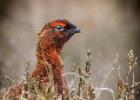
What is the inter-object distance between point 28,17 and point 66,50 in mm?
3830

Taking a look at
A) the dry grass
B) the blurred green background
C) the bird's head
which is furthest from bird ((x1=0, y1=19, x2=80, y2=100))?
the blurred green background

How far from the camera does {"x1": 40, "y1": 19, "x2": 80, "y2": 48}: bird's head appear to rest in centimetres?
930

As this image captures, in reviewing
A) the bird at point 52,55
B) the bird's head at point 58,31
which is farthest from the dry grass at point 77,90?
the bird's head at point 58,31

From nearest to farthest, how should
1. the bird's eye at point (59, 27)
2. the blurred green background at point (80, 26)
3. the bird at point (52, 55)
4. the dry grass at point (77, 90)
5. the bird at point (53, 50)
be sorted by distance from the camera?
1. the dry grass at point (77, 90)
2. the bird at point (52, 55)
3. the bird at point (53, 50)
4. the bird's eye at point (59, 27)
5. the blurred green background at point (80, 26)

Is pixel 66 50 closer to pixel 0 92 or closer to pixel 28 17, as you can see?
pixel 28 17

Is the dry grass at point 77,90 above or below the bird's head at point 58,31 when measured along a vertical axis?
below

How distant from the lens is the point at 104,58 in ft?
45.4

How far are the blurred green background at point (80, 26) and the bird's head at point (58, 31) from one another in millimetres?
2110

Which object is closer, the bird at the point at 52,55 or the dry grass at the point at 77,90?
the dry grass at the point at 77,90

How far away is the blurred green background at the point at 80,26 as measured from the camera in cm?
1372

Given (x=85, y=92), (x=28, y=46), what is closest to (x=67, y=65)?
(x=28, y=46)

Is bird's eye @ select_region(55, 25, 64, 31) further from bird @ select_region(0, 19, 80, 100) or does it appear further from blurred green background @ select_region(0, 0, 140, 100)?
blurred green background @ select_region(0, 0, 140, 100)

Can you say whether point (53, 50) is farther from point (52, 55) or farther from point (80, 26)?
point (80, 26)

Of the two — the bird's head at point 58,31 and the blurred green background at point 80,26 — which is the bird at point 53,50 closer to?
the bird's head at point 58,31
